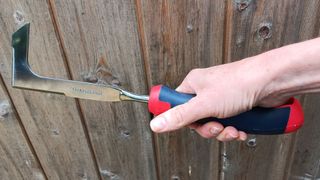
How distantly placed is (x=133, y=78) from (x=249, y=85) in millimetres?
318

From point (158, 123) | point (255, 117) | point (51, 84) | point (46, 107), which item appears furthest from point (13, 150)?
point (255, 117)

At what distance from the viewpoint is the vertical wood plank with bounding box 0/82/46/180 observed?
1009 mm

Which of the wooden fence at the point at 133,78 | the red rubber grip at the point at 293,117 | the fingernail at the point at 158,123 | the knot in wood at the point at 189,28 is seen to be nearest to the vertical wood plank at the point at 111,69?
the wooden fence at the point at 133,78

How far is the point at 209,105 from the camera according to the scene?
68cm

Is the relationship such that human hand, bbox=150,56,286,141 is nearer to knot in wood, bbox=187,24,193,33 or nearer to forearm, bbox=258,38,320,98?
forearm, bbox=258,38,320,98

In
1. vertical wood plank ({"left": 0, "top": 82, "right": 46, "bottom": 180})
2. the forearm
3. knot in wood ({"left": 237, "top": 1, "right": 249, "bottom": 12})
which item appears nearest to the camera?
the forearm

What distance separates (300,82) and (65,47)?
18.5 inches

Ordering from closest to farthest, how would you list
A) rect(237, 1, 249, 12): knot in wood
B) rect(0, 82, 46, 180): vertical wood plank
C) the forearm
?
the forearm, rect(237, 1, 249, 12): knot in wood, rect(0, 82, 46, 180): vertical wood plank

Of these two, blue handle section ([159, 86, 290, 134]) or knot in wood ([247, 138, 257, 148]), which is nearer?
blue handle section ([159, 86, 290, 134])

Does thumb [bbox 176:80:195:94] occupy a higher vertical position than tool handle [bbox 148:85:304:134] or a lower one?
higher

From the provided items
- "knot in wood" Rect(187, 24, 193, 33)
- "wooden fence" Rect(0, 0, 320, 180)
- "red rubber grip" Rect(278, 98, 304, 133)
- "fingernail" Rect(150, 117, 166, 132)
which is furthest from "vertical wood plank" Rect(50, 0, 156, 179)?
"red rubber grip" Rect(278, 98, 304, 133)

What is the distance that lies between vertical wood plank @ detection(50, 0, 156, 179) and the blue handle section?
201mm

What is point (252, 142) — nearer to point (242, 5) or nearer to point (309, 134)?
point (309, 134)

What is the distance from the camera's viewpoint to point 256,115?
702mm
